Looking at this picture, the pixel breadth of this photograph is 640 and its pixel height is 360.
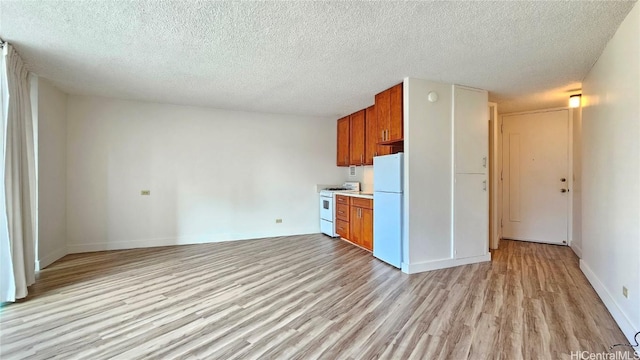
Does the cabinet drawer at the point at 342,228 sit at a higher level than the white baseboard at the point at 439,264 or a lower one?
higher

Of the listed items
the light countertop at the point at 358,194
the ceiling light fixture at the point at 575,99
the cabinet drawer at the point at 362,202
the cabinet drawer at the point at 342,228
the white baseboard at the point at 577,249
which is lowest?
the white baseboard at the point at 577,249

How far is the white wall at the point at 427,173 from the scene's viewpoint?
371 cm

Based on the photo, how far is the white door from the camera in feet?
17.1

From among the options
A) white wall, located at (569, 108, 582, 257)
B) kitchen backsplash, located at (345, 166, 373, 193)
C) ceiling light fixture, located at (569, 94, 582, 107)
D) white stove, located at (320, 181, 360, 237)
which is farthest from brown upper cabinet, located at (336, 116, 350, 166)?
white wall, located at (569, 108, 582, 257)

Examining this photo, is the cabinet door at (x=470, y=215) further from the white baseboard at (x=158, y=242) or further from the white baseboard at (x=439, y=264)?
the white baseboard at (x=158, y=242)

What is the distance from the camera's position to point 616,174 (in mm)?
2510

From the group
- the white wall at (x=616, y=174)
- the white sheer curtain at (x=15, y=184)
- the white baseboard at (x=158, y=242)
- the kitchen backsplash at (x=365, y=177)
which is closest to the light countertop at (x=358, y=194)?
the kitchen backsplash at (x=365, y=177)

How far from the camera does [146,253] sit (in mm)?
4543

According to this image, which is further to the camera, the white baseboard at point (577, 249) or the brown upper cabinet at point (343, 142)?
the brown upper cabinet at point (343, 142)

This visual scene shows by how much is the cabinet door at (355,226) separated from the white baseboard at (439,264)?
1.25m

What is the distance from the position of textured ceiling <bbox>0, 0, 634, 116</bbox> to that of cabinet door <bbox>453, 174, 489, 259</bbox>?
4.30 feet

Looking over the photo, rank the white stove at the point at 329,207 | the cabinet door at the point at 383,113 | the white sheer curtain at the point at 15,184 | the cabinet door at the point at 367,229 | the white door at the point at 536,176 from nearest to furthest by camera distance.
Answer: the white sheer curtain at the point at 15,184 → the cabinet door at the point at 383,113 → the cabinet door at the point at 367,229 → the white door at the point at 536,176 → the white stove at the point at 329,207

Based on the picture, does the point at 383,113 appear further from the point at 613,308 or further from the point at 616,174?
the point at 613,308

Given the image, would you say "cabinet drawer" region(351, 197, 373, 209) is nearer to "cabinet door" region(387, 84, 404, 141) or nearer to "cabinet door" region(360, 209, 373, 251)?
"cabinet door" region(360, 209, 373, 251)
